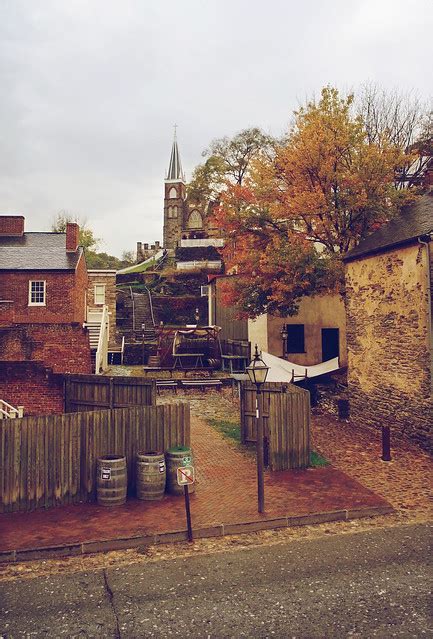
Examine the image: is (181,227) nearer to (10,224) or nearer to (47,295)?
(10,224)

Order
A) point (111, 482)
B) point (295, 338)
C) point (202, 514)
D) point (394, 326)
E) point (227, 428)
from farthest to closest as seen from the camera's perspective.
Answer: point (295, 338), point (227, 428), point (394, 326), point (111, 482), point (202, 514)

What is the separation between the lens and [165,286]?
160ft

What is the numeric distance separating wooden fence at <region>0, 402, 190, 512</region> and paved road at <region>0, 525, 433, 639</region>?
8.50 feet

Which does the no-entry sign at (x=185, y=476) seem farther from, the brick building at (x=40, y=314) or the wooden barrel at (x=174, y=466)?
the brick building at (x=40, y=314)

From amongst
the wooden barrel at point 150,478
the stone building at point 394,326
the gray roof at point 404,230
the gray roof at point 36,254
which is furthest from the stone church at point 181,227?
the wooden barrel at point 150,478

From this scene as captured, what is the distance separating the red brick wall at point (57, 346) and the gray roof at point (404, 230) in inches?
377

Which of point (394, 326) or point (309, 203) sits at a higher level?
point (309, 203)

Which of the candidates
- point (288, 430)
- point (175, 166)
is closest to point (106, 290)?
point (288, 430)

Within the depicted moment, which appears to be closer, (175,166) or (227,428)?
(227,428)

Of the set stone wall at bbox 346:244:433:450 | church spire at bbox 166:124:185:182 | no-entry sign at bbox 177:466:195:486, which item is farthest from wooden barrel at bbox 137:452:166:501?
church spire at bbox 166:124:185:182

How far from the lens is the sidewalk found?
7977mm

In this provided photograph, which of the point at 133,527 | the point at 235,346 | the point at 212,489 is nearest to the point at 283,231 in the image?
the point at 235,346

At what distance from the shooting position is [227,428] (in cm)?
1620

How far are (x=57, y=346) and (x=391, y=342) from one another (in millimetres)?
10608
